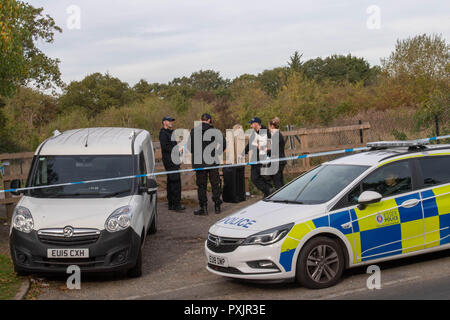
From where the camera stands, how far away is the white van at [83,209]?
8.16 m

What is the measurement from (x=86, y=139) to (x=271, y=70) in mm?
76489

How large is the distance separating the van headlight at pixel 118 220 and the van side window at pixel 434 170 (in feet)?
13.4

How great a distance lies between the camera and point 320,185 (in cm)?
816

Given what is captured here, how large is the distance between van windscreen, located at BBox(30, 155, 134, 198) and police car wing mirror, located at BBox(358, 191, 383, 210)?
3.52 meters

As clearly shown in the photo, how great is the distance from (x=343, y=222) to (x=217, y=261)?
1640 mm

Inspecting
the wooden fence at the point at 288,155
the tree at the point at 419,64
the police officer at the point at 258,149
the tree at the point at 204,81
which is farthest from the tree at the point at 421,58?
the tree at the point at 204,81

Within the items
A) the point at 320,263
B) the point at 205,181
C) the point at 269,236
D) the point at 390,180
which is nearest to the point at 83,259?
the point at 269,236

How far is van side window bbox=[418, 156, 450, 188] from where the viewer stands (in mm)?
8117

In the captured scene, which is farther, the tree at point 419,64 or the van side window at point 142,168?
the tree at point 419,64

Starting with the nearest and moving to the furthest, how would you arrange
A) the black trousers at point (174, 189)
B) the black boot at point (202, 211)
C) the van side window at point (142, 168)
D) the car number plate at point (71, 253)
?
the car number plate at point (71, 253), the van side window at point (142, 168), the black boot at point (202, 211), the black trousers at point (174, 189)

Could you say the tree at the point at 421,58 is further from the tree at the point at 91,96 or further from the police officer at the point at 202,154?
the police officer at the point at 202,154

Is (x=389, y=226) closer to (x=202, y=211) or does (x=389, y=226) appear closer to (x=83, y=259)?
(x=83, y=259)

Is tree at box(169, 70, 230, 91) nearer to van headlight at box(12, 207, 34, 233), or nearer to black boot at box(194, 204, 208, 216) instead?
black boot at box(194, 204, 208, 216)
